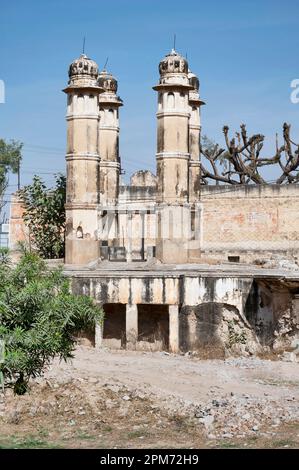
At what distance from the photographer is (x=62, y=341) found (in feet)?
46.1

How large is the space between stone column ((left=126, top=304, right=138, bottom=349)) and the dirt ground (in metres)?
1.91

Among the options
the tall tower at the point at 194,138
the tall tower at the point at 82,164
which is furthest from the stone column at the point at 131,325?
the tall tower at the point at 194,138

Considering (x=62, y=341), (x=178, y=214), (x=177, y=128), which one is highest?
(x=177, y=128)

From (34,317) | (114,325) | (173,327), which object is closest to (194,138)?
(114,325)

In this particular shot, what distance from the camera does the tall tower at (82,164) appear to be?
25609mm

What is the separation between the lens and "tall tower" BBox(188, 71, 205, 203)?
2919 centimetres

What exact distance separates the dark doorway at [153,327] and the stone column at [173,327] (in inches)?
10.1

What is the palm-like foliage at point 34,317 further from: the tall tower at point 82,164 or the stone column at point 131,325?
the tall tower at point 82,164

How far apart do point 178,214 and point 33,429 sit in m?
9.64

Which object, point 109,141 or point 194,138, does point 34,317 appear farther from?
point 194,138

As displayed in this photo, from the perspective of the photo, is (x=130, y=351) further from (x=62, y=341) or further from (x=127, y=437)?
(x=62, y=341)

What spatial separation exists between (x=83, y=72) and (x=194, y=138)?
17.3 ft
